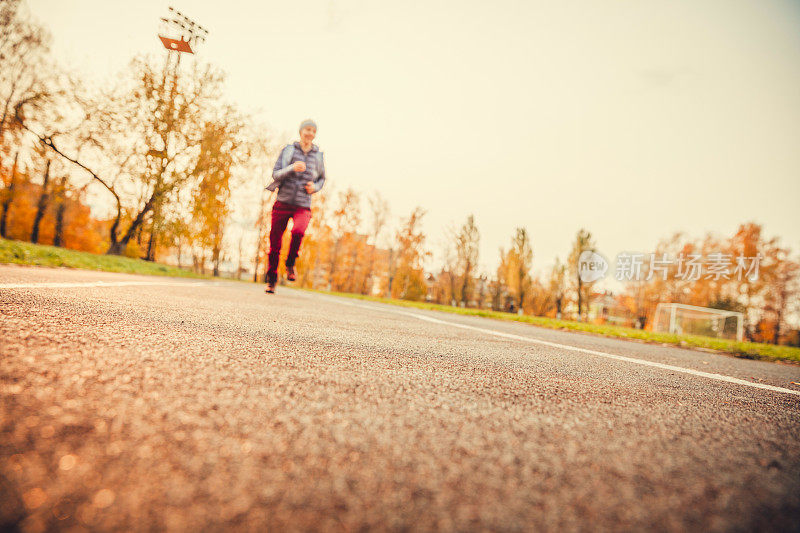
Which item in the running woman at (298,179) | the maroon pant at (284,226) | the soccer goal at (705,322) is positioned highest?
the running woman at (298,179)

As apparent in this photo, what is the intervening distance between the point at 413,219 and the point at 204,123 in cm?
2836

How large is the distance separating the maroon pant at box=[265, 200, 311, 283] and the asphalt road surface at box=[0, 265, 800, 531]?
12.4 ft

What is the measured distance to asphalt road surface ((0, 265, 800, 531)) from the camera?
62 centimetres

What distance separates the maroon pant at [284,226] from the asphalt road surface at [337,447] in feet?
12.4

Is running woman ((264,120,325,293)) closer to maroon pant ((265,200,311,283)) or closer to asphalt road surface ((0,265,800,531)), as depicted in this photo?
maroon pant ((265,200,311,283))

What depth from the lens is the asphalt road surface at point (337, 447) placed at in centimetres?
62

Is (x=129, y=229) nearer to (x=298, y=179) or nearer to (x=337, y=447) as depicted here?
(x=298, y=179)

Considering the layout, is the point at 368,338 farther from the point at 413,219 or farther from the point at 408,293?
the point at 408,293

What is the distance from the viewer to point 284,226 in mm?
5738

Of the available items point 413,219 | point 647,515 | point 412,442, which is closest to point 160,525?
point 412,442

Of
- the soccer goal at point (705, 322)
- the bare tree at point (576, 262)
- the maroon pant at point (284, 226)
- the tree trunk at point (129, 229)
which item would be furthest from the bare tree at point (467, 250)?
the maroon pant at point (284, 226)

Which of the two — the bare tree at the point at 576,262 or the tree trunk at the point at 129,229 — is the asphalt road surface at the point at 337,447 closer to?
the tree trunk at the point at 129,229

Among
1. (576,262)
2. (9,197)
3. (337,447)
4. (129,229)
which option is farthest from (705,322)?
(9,197)

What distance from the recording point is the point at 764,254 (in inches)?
1497
